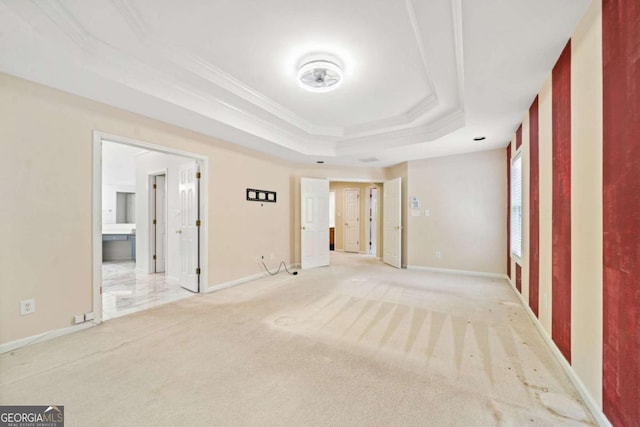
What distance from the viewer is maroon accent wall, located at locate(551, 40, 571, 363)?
6.59 feet

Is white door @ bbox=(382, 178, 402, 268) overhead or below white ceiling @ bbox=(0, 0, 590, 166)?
below

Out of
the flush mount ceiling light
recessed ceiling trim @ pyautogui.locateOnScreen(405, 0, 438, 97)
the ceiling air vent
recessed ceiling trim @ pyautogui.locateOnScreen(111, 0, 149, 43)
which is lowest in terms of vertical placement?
the ceiling air vent

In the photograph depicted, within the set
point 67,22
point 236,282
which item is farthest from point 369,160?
point 67,22

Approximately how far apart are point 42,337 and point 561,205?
4745 mm

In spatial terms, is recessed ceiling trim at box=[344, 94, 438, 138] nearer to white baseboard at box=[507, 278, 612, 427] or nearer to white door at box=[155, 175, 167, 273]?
white baseboard at box=[507, 278, 612, 427]

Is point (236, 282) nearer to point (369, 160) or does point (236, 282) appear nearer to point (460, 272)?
point (369, 160)

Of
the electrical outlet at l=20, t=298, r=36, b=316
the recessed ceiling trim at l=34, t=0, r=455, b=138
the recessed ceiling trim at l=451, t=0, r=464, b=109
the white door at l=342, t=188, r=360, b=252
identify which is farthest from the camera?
the white door at l=342, t=188, r=360, b=252

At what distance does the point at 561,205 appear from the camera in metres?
2.14

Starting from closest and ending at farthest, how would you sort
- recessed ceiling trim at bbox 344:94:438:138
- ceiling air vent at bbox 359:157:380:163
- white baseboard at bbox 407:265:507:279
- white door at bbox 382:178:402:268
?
1. recessed ceiling trim at bbox 344:94:438:138
2. white baseboard at bbox 407:265:507:279
3. ceiling air vent at bbox 359:157:380:163
4. white door at bbox 382:178:402:268

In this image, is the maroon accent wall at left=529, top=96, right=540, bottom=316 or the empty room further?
the maroon accent wall at left=529, top=96, right=540, bottom=316

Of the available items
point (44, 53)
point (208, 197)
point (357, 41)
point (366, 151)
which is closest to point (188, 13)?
point (44, 53)

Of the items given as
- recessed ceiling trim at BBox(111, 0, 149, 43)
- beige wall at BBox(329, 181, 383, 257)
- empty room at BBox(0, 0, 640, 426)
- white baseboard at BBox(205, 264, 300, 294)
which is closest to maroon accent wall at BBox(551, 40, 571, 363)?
empty room at BBox(0, 0, 640, 426)

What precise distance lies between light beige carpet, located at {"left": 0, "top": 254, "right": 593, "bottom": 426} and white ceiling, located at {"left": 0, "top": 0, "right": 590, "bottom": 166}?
2.48 metres

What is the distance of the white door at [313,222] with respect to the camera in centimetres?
594
